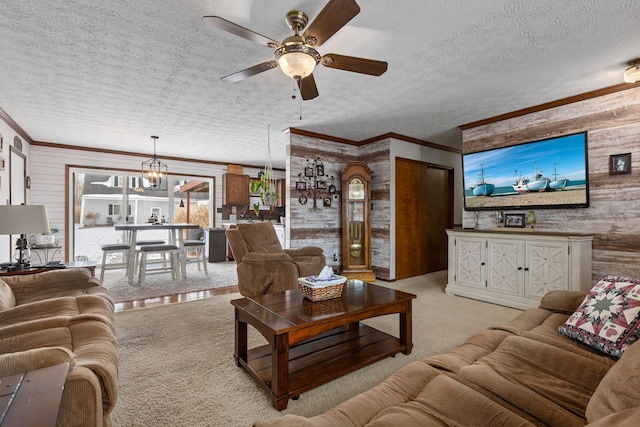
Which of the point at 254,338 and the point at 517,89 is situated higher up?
the point at 517,89

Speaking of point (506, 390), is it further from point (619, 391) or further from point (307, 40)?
point (307, 40)

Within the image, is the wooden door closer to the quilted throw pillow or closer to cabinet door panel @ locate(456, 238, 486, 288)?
cabinet door panel @ locate(456, 238, 486, 288)

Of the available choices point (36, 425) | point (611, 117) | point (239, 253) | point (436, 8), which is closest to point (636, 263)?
point (611, 117)

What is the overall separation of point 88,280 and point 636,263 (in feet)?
17.3

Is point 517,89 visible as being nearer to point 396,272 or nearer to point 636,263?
point 636,263

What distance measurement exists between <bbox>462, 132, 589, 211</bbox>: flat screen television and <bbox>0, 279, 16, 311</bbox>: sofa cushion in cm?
493

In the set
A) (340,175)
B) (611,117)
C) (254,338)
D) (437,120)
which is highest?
(437,120)

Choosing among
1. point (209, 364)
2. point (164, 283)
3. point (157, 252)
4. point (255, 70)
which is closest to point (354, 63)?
point (255, 70)

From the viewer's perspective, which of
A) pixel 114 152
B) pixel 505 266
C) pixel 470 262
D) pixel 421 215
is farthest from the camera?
pixel 114 152

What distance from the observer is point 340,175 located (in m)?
5.20

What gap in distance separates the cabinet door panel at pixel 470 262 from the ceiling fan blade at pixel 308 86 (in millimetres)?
2932

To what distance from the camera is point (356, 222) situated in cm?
509

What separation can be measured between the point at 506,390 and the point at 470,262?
324cm

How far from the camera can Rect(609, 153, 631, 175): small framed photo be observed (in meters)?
3.11
